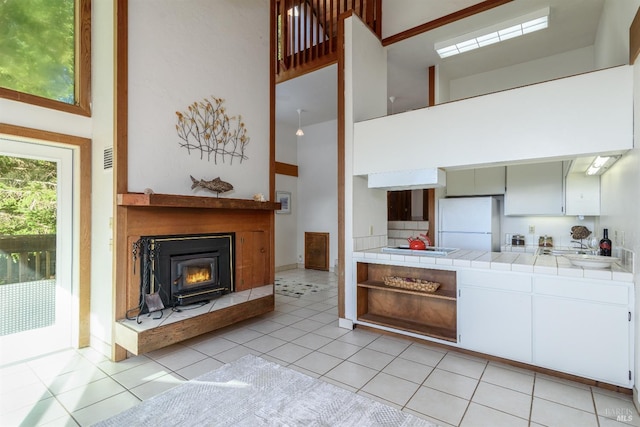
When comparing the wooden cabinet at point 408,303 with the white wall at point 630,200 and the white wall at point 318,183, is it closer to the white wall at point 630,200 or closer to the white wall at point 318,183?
the white wall at point 630,200

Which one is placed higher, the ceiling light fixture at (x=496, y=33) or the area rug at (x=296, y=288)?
the ceiling light fixture at (x=496, y=33)

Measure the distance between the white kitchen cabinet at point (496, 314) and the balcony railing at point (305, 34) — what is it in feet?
12.5

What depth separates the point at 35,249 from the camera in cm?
299

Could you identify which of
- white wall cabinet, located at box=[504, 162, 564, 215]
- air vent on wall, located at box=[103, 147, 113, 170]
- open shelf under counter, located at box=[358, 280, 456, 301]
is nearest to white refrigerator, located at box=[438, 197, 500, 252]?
white wall cabinet, located at box=[504, 162, 564, 215]

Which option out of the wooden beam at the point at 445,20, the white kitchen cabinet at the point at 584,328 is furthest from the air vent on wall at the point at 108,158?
the white kitchen cabinet at the point at 584,328

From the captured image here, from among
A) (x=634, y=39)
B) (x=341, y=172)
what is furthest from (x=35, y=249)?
(x=634, y=39)

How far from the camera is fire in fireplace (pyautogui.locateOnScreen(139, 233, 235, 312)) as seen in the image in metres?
3.15

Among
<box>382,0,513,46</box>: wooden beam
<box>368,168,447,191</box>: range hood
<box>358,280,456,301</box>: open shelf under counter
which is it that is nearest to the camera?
<box>358,280,456,301</box>: open shelf under counter

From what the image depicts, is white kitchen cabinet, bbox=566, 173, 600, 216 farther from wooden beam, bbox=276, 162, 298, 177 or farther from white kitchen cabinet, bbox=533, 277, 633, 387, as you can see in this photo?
wooden beam, bbox=276, 162, 298, 177

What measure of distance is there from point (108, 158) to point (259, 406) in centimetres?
259

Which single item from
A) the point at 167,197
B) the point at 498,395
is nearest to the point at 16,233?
the point at 167,197

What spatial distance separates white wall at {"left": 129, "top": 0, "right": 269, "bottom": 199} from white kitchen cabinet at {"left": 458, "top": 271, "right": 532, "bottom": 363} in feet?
9.27

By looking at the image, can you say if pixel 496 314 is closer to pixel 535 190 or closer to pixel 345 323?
pixel 345 323

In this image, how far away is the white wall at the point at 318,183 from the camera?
768 cm
